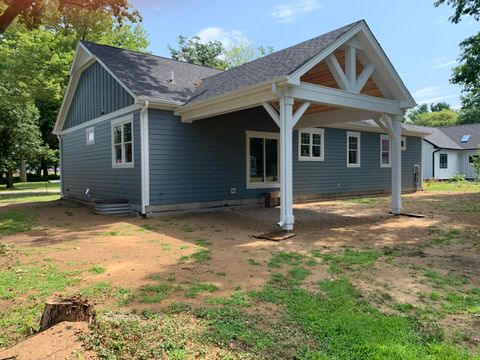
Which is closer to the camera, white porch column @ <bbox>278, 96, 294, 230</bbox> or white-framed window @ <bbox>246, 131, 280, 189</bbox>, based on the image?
white porch column @ <bbox>278, 96, 294, 230</bbox>

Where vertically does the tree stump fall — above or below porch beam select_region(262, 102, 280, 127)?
below

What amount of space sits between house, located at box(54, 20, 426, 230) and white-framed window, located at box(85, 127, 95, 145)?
0.04 metres

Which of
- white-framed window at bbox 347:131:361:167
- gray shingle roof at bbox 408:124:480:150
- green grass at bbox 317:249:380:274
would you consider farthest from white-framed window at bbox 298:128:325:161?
gray shingle roof at bbox 408:124:480:150

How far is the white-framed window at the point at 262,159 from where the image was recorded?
12125 mm

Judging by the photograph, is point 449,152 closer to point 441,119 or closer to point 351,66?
point 351,66

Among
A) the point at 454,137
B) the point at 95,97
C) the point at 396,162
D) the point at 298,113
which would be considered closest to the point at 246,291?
the point at 298,113

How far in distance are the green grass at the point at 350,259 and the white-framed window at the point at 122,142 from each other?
705cm

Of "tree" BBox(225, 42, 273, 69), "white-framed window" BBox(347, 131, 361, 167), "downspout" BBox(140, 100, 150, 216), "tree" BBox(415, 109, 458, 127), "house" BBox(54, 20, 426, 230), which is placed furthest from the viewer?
"tree" BBox(415, 109, 458, 127)

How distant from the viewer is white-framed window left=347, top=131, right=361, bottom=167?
15432 mm

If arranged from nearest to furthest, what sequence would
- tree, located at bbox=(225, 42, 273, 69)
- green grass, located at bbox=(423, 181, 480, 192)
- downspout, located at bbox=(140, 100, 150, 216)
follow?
downspout, located at bbox=(140, 100, 150, 216)
green grass, located at bbox=(423, 181, 480, 192)
tree, located at bbox=(225, 42, 273, 69)

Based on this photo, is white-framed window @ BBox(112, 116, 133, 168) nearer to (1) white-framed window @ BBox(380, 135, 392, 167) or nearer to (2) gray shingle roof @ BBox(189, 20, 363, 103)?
(2) gray shingle roof @ BBox(189, 20, 363, 103)

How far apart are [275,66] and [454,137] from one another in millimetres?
32186

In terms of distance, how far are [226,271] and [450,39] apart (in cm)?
1709

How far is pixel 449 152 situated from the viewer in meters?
31.0
